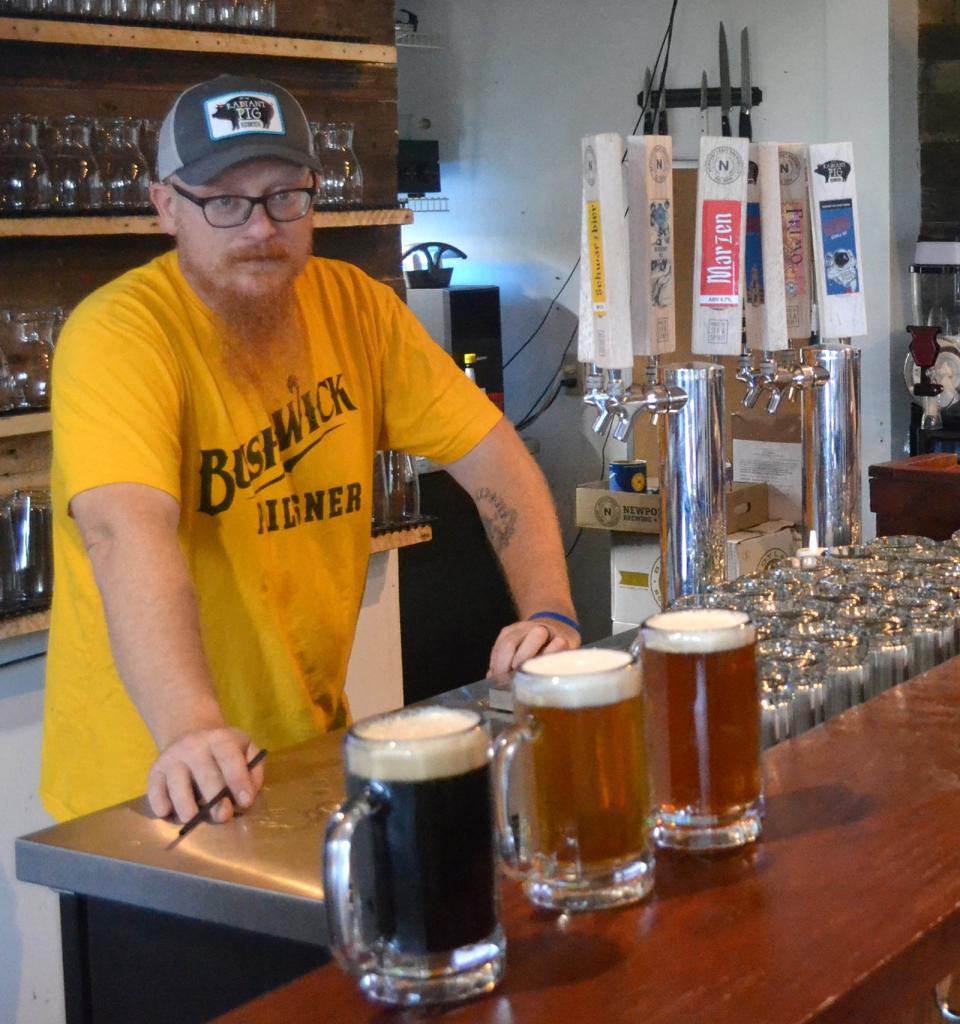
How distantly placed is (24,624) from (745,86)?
3299 millimetres

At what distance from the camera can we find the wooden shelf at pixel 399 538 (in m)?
3.20

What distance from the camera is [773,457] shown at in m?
3.50

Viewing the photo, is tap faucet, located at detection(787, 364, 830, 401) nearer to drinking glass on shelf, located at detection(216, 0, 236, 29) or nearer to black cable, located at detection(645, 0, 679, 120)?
drinking glass on shelf, located at detection(216, 0, 236, 29)

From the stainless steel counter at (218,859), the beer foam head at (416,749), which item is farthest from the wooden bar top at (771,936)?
the stainless steel counter at (218,859)

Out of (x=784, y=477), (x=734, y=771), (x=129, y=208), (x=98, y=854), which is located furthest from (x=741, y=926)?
(x=784, y=477)

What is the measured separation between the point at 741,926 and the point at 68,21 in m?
2.35

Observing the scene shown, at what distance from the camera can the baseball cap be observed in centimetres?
184

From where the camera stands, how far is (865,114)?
14.4 feet

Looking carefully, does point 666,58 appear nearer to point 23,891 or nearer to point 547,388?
point 547,388

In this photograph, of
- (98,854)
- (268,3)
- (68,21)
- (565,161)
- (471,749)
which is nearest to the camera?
(471,749)

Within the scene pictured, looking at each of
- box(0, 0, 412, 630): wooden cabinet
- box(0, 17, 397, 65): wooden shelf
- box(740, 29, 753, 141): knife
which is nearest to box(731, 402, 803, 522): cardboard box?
box(0, 0, 412, 630): wooden cabinet

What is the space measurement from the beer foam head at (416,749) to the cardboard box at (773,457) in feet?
8.78

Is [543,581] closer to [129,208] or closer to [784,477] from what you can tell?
[129,208]

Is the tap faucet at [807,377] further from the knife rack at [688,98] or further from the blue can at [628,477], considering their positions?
the knife rack at [688,98]
